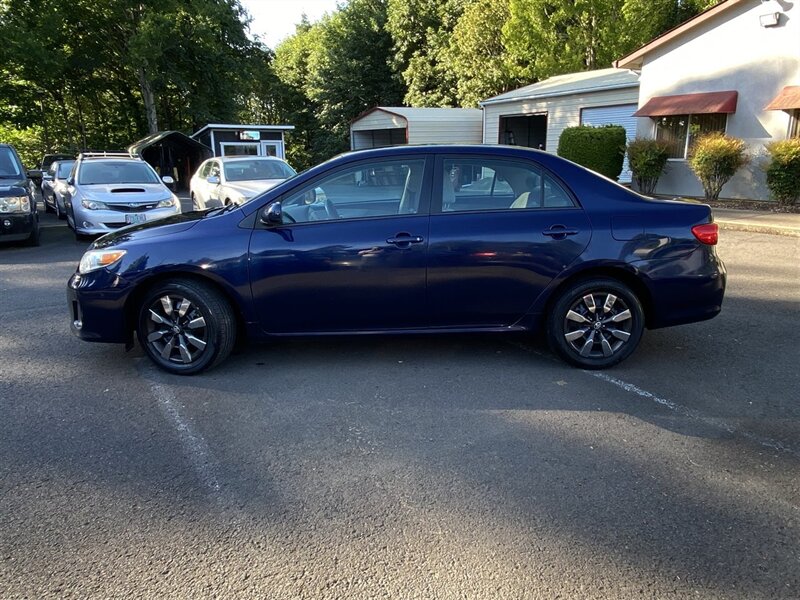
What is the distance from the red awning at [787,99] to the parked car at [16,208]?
50.8ft

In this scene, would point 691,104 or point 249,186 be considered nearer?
point 249,186

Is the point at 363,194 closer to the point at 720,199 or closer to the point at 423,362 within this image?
the point at 423,362

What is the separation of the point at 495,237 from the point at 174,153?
24.1 meters

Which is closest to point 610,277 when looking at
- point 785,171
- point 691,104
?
point 785,171

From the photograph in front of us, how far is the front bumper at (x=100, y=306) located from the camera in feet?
14.5

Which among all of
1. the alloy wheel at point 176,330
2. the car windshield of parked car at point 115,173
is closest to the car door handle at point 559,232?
the alloy wheel at point 176,330

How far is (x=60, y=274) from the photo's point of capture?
8297 mm

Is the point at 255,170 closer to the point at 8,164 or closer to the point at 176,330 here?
the point at 8,164

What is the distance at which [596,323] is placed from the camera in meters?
4.59

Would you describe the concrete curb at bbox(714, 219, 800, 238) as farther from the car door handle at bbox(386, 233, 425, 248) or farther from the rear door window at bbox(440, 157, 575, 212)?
the car door handle at bbox(386, 233, 425, 248)

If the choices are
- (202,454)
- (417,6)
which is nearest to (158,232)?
(202,454)

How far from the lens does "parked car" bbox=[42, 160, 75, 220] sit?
13750 mm

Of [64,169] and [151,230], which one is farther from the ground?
[64,169]

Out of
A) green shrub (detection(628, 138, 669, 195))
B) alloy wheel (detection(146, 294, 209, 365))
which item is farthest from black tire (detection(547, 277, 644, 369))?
green shrub (detection(628, 138, 669, 195))
